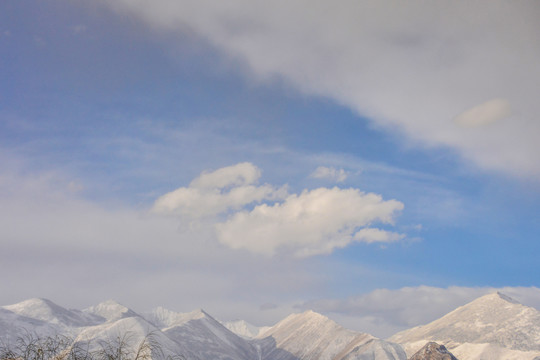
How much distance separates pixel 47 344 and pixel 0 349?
12.9ft

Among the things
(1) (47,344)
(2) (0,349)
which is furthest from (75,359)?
(2) (0,349)

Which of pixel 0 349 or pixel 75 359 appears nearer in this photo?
pixel 75 359

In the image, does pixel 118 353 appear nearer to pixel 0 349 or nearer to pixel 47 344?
pixel 47 344

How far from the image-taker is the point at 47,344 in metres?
25.3

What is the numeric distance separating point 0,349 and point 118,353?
23.2ft

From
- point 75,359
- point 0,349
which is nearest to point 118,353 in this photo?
point 75,359

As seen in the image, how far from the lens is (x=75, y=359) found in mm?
24719

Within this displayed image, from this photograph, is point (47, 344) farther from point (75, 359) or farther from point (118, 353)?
point (118, 353)

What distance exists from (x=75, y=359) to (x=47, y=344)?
1945 mm

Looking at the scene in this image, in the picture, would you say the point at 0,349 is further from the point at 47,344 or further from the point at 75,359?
the point at 75,359

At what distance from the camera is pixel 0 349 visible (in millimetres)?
26875
